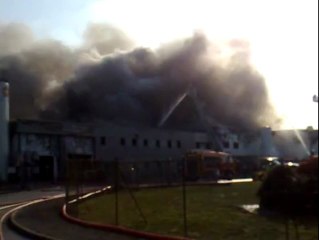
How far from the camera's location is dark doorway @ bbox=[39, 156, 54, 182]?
5837 centimetres

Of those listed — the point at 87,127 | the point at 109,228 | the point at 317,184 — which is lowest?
the point at 109,228

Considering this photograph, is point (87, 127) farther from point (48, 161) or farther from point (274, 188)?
point (274, 188)

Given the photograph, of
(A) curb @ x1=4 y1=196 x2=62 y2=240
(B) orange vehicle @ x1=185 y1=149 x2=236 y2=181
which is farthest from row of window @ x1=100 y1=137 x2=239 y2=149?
(A) curb @ x1=4 y1=196 x2=62 y2=240

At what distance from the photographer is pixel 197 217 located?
Answer: 1995cm

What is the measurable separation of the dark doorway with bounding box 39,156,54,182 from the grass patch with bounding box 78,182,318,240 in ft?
97.3

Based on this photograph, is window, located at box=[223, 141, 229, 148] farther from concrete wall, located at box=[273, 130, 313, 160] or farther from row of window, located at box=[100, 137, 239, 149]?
concrete wall, located at box=[273, 130, 313, 160]

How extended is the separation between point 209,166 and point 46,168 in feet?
51.1

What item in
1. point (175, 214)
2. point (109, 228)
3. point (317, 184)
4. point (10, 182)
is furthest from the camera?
point (10, 182)

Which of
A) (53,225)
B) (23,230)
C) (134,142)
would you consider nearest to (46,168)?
(134,142)

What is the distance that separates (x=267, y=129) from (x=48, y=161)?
3859 centimetres

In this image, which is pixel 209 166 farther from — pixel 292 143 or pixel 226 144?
pixel 292 143

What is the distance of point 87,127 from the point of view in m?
64.9

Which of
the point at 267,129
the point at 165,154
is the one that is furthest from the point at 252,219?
the point at 267,129

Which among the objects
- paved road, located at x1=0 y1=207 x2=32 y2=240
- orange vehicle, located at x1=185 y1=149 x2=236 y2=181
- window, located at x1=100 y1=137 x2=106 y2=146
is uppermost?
window, located at x1=100 y1=137 x2=106 y2=146
